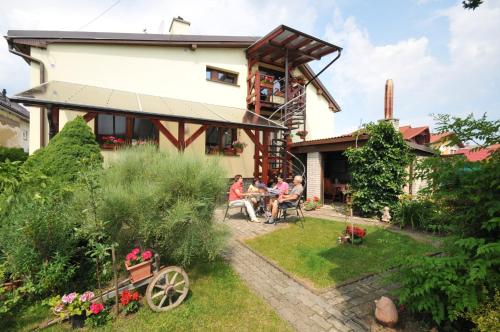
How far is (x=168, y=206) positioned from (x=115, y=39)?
8025 mm

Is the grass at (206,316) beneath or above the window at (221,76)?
beneath

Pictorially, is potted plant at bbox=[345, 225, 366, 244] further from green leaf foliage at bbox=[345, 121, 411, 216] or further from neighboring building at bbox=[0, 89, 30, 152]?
neighboring building at bbox=[0, 89, 30, 152]

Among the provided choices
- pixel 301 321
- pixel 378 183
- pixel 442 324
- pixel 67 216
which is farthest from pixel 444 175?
pixel 378 183

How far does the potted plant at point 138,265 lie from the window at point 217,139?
7.10m

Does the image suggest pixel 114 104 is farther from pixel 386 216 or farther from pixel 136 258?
pixel 386 216

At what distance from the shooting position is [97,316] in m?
2.64

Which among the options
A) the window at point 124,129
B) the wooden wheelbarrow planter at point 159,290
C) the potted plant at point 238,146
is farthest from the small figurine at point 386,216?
the window at point 124,129

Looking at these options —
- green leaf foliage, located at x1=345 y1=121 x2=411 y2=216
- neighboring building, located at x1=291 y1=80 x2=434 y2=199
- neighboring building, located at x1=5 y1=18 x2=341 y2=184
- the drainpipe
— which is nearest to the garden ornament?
neighboring building, located at x1=5 y1=18 x2=341 y2=184

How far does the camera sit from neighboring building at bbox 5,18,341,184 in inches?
279

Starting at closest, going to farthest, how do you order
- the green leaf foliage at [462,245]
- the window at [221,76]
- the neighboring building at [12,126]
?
the green leaf foliage at [462,245] → the window at [221,76] → the neighboring building at [12,126]

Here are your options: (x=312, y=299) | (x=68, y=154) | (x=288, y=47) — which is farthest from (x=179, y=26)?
(x=312, y=299)

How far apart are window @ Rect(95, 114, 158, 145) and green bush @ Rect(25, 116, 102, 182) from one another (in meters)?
3.26

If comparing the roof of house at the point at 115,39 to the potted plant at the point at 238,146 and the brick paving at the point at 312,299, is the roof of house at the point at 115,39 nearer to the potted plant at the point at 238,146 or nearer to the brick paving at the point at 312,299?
the potted plant at the point at 238,146

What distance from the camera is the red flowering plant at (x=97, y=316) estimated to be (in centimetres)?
259
